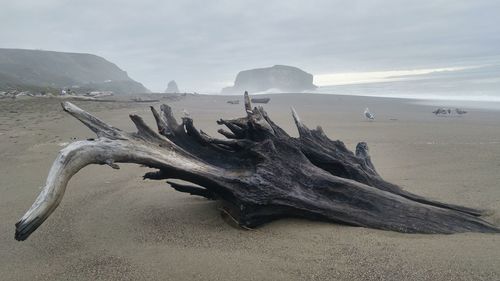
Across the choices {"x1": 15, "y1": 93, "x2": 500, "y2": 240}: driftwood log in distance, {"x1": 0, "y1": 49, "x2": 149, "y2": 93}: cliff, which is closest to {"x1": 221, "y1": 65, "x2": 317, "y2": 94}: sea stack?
{"x1": 0, "y1": 49, "x2": 149, "y2": 93}: cliff

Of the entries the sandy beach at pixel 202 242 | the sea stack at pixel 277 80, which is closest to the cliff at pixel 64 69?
the sea stack at pixel 277 80

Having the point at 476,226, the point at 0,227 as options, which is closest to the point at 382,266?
the point at 476,226

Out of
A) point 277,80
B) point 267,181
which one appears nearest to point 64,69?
point 277,80

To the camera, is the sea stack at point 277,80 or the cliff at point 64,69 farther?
the sea stack at point 277,80

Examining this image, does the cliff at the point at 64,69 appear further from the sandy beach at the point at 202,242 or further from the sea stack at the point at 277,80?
the sandy beach at the point at 202,242

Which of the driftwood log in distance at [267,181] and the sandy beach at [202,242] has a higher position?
the driftwood log in distance at [267,181]

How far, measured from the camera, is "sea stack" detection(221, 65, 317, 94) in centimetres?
8212

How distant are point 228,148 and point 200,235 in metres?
1.03

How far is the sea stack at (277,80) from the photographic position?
8212cm

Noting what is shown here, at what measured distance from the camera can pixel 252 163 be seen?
3.86m

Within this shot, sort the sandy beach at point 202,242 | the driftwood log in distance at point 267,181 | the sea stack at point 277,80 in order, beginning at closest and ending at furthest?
1. the sandy beach at point 202,242
2. the driftwood log in distance at point 267,181
3. the sea stack at point 277,80

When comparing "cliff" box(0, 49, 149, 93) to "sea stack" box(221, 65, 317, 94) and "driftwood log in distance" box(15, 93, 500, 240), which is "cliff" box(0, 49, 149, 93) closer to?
"sea stack" box(221, 65, 317, 94)

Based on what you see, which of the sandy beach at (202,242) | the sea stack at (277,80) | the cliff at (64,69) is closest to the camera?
the sandy beach at (202,242)

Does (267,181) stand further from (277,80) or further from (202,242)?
(277,80)
